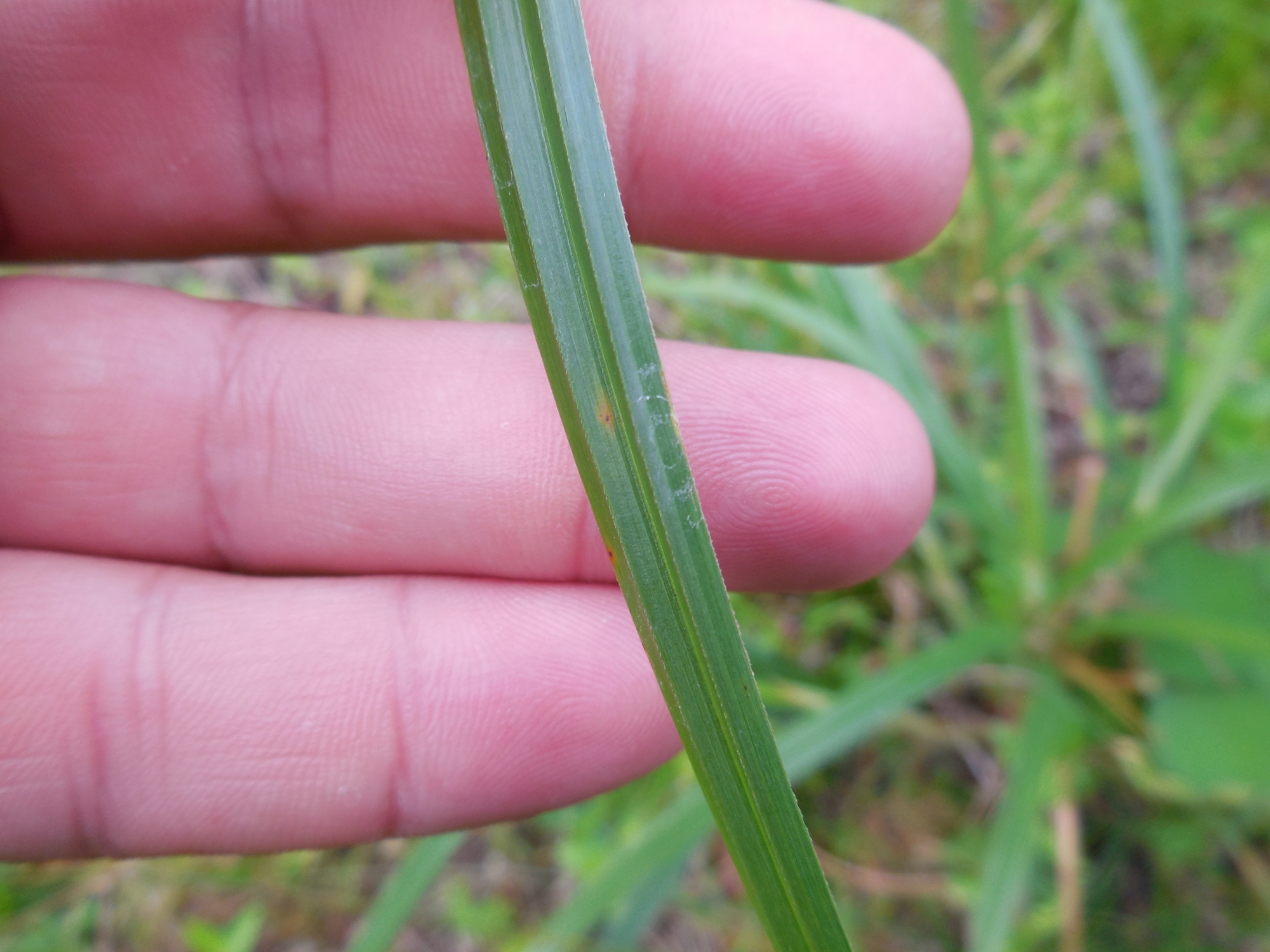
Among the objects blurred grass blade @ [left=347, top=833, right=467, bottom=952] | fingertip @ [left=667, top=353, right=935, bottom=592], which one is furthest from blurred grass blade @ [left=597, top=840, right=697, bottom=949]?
fingertip @ [left=667, top=353, right=935, bottom=592]

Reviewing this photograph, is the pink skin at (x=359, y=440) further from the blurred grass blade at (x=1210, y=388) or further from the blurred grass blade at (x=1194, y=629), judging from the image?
the blurred grass blade at (x=1210, y=388)

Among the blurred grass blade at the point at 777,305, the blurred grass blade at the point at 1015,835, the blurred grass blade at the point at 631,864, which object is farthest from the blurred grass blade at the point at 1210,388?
the blurred grass blade at the point at 631,864

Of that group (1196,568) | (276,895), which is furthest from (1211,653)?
(276,895)

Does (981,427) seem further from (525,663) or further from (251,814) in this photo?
(251,814)

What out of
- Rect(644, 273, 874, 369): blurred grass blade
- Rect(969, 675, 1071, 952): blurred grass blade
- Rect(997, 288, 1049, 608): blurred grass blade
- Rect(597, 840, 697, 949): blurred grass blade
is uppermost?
Rect(644, 273, 874, 369): blurred grass blade

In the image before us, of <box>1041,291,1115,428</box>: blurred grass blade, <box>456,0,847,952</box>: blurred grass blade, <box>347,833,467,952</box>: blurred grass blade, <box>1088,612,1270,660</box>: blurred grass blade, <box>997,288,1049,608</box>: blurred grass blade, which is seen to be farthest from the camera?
<box>1041,291,1115,428</box>: blurred grass blade

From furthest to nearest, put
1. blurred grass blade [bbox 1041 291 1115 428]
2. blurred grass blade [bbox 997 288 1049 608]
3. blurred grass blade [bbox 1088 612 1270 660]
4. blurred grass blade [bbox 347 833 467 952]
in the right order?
blurred grass blade [bbox 1041 291 1115 428], blurred grass blade [bbox 997 288 1049 608], blurred grass blade [bbox 1088 612 1270 660], blurred grass blade [bbox 347 833 467 952]

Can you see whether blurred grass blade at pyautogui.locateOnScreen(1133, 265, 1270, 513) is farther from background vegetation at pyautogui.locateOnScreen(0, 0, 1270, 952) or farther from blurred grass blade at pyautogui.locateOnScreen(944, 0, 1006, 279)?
blurred grass blade at pyautogui.locateOnScreen(944, 0, 1006, 279)
